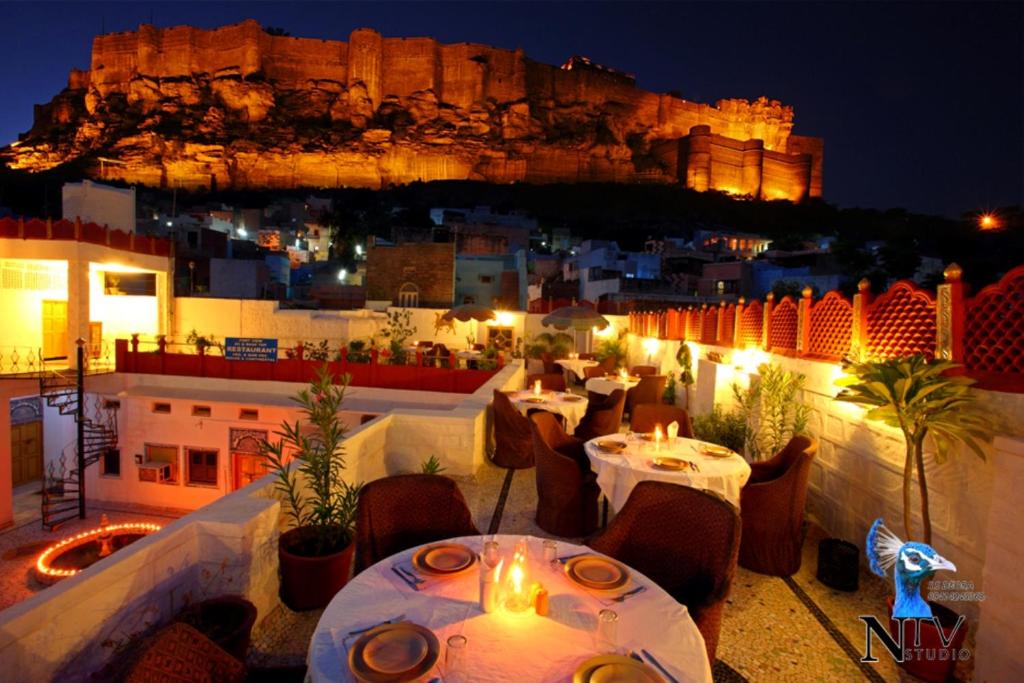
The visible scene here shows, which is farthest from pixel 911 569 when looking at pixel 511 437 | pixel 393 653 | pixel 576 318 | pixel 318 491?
pixel 576 318

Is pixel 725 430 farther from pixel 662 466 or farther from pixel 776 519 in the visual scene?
pixel 662 466

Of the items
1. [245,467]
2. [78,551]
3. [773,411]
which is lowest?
[78,551]

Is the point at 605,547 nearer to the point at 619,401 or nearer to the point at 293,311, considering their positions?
the point at 619,401

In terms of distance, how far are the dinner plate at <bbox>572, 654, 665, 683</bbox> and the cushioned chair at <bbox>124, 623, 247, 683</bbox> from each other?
1217 millimetres

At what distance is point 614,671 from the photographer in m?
1.34

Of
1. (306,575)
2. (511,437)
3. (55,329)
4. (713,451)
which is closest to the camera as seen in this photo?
(306,575)

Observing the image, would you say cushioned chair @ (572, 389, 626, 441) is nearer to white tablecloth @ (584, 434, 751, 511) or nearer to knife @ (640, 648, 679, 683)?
white tablecloth @ (584, 434, 751, 511)

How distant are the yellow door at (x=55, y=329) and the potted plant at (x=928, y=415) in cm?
1760

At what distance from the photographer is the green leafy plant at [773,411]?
4465mm

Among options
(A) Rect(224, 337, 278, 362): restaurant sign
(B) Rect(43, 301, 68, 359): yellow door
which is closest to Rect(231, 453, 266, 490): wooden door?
(A) Rect(224, 337, 278, 362): restaurant sign

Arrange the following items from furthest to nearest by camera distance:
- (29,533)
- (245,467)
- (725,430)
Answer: (245,467) → (29,533) → (725,430)

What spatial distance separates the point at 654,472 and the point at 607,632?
1884 millimetres

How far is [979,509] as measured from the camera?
2.57 m

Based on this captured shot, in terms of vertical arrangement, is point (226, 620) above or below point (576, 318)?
below
